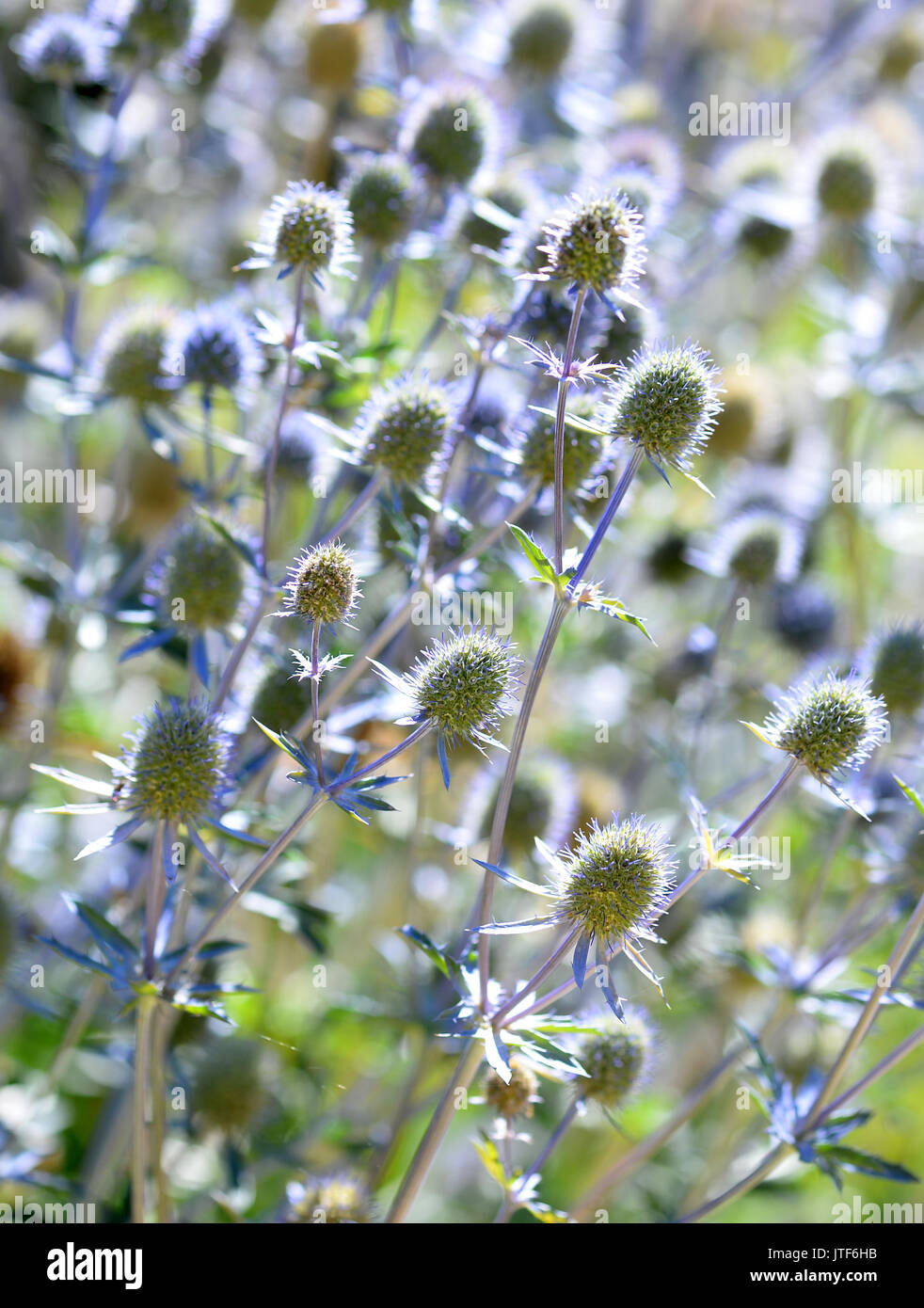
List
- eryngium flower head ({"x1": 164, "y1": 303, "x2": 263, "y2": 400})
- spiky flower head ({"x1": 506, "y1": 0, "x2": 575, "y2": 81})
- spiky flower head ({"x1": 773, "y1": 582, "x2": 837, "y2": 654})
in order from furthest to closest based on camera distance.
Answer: spiky flower head ({"x1": 506, "y1": 0, "x2": 575, "y2": 81})
spiky flower head ({"x1": 773, "y1": 582, "x2": 837, "y2": 654})
eryngium flower head ({"x1": 164, "y1": 303, "x2": 263, "y2": 400})

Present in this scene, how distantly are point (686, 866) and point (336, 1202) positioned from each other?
1.50 metres

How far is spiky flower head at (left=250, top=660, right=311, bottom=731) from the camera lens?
2.24 meters

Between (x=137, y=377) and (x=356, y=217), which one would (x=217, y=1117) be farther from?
(x=356, y=217)

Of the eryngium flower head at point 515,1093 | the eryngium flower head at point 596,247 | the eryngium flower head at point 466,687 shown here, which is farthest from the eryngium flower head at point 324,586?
the eryngium flower head at point 515,1093

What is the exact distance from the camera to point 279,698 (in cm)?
224

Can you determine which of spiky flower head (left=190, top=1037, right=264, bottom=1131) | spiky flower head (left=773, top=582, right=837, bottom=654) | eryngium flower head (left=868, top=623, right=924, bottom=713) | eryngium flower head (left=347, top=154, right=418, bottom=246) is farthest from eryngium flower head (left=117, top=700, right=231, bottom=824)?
spiky flower head (left=773, top=582, right=837, bottom=654)

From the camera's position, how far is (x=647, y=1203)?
280 cm

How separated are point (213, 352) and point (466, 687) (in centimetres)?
105

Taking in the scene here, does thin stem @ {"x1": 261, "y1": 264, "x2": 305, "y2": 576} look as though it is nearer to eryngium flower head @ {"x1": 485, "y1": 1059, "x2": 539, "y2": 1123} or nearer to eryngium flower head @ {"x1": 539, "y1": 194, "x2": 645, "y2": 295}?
eryngium flower head @ {"x1": 539, "y1": 194, "x2": 645, "y2": 295}

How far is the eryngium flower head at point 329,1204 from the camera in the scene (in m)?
2.04

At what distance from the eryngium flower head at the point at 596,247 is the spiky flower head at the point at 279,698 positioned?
2.77 ft

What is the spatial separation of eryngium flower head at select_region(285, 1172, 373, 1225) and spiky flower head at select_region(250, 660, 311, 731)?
79 cm
